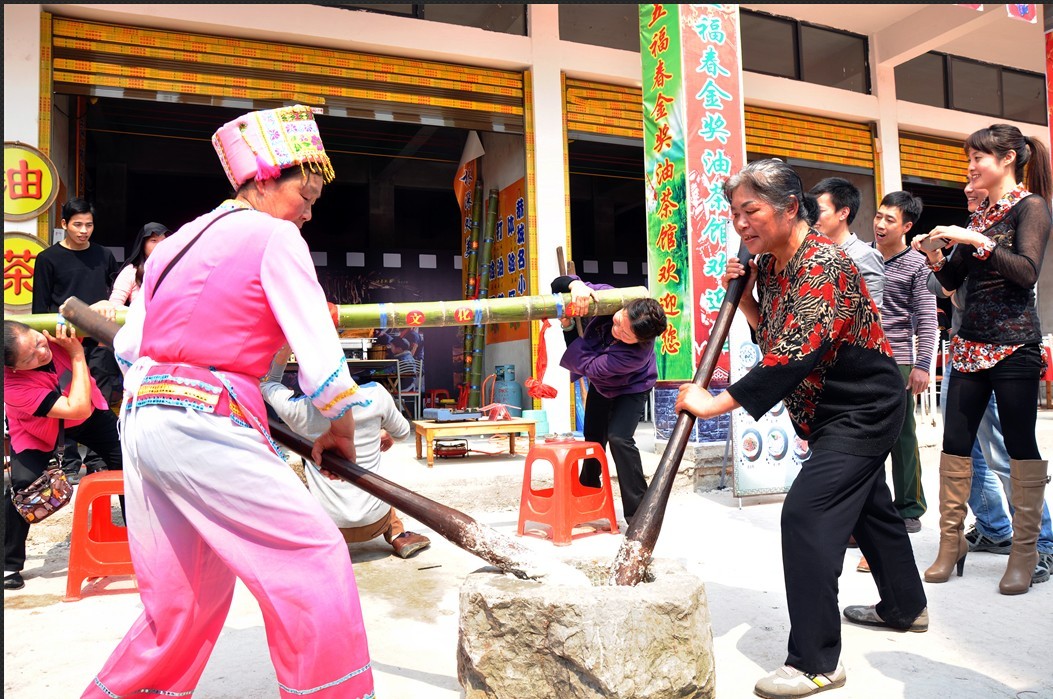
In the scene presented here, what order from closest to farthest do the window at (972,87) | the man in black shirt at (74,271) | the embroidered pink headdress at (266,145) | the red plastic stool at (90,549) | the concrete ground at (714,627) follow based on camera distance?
the embroidered pink headdress at (266,145) → the concrete ground at (714,627) → the red plastic stool at (90,549) → the man in black shirt at (74,271) → the window at (972,87)

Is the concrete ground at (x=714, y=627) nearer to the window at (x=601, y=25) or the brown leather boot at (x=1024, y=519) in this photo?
the brown leather boot at (x=1024, y=519)

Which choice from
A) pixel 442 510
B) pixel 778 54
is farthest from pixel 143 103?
pixel 442 510

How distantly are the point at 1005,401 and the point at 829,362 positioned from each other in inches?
48.0

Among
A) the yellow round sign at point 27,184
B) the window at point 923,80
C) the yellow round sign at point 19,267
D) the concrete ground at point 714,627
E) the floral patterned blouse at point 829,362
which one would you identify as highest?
the window at point 923,80

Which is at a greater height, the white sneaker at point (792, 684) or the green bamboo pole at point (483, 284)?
the green bamboo pole at point (483, 284)

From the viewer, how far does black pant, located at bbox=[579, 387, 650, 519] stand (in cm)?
A: 425

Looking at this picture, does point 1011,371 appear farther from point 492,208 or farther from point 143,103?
point 143,103

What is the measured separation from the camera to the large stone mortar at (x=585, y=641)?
186 cm

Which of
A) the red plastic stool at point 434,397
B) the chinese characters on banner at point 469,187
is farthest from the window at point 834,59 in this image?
the red plastic stool at point 434,397

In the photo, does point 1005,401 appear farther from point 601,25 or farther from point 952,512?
point 601,25

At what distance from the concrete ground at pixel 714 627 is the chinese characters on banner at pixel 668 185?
188 centimetres

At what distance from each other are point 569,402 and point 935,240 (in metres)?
5.47

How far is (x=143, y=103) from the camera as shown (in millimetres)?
9953

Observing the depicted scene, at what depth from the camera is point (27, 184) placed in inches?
242
